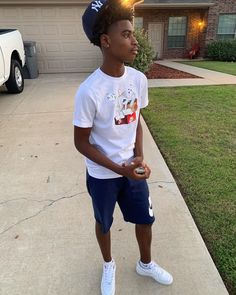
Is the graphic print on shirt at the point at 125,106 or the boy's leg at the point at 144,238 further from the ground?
the graphic print on shirt at the point at 125,106

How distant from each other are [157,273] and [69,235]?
2.66ft

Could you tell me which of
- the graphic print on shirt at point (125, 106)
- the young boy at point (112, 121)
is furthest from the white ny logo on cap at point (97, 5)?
the graphic print on shirt at point (125, 106)

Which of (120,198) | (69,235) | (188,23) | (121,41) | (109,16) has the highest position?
(109,16)

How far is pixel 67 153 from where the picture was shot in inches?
151

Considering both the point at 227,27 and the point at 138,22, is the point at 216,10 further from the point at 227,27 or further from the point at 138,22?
the point at 138,22

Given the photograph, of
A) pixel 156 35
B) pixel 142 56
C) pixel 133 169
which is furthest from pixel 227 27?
pixel 133 169

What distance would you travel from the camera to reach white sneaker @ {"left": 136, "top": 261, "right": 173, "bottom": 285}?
192 cm

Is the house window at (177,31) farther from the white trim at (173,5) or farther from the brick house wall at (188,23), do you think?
the white trim at (173,5)

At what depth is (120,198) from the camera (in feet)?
5.69

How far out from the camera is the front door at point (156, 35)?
15648 mm

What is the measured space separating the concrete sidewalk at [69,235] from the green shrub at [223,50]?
44.0 feet

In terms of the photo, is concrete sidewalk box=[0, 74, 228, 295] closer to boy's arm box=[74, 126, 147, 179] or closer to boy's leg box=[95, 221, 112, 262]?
boy's leg box=[95, 221, 112, 262]

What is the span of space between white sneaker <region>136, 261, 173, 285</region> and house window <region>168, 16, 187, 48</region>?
52.4 ft

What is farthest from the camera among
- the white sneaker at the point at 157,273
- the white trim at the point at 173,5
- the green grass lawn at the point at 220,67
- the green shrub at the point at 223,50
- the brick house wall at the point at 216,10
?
the brick house wall at the point at 216,10
